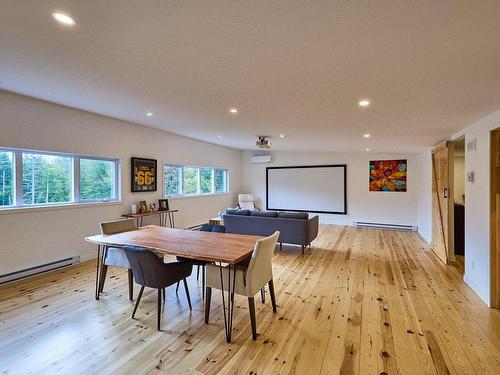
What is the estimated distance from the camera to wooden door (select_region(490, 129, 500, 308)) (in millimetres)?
2781

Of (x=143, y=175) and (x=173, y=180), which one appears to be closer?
(x=143, y=175)

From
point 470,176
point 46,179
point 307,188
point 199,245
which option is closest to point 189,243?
point 199,245

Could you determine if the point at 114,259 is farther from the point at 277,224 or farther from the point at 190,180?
the point at 190,180

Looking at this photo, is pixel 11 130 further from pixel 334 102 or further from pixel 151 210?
pixel 334 102

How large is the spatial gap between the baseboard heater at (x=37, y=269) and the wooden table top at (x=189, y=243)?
1.60m

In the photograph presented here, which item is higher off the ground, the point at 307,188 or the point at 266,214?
the point at 307,188

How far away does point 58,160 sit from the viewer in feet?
13.3

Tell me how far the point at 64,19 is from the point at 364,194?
301 inches

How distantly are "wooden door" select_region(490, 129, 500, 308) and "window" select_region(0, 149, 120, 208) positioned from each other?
18.1 feet

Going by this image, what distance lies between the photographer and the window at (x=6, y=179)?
341cm

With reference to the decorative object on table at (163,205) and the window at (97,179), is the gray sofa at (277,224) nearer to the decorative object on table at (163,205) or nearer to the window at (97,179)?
the decorative object on table at (163,205)

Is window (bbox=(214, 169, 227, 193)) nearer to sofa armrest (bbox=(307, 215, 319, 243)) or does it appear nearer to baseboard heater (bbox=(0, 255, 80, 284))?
sofa armrest (bbox=(307, 215, 319, 243))

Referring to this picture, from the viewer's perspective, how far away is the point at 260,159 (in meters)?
8.77

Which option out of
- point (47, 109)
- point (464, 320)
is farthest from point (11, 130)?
point (464, 320)
